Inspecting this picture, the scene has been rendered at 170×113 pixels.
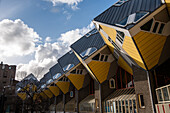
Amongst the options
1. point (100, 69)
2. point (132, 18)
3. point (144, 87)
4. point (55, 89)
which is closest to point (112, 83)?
point (100, 69)

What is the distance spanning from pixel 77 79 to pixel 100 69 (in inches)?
347

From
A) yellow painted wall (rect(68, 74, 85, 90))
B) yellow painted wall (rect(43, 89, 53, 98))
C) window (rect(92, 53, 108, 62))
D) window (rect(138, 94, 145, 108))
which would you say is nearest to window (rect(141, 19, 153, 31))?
window (rect(138, 94, 145, 108))

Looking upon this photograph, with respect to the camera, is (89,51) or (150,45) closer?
(150,45)

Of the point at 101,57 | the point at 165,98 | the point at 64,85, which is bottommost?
the point at 165,98

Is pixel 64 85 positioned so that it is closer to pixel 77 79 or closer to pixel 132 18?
pixel 77 79

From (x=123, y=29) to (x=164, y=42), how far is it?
4.65 m

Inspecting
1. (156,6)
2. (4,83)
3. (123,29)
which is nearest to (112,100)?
(123,29)

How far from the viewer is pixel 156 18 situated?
459 inches

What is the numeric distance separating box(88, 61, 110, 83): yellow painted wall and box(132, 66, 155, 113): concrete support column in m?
6.18

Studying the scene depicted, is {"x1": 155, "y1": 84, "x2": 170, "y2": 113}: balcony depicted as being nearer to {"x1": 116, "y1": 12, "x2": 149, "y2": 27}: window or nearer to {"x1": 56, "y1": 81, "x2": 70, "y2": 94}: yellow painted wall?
{"x1": 116, "y1": 12, "x2": 149, "y2": 27}: window

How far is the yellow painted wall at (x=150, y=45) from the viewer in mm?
12538

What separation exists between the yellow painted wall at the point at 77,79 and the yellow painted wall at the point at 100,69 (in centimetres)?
721

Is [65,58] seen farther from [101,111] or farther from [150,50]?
[150,50]

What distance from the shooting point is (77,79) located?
30547 millimetres
